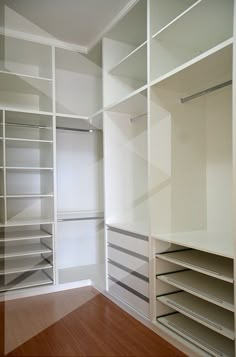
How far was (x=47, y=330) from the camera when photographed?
2.17 m

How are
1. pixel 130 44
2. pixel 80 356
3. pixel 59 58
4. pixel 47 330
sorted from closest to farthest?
pixel 80 356 < pixel 47 330 < pixel 130 44 < pixel 59 58

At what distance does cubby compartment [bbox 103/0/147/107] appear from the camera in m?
2.72

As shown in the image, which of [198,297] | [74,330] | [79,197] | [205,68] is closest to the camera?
[205,68]

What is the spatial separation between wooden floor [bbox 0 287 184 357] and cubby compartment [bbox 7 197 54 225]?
33.3 inches

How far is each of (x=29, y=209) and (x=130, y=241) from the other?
1.39 meters

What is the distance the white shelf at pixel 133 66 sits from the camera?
2.51m

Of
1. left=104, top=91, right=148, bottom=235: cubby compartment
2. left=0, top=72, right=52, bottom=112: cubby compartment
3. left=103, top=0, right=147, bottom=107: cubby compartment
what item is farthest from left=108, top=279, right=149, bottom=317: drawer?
left=0, top=72, right=52, bottom=112: cubby compartment

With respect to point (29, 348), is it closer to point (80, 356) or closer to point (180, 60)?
point (80, 356)

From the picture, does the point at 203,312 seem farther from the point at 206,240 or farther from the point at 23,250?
the point at 23,250

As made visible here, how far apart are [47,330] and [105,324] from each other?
446 mm

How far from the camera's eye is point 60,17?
2617 millimetres

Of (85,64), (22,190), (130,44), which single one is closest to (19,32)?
(85,64)

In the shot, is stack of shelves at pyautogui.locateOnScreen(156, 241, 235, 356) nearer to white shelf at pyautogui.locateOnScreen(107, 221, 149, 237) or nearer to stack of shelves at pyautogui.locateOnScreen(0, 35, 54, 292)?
white shelf at pyautogui.locateOnScreen(107, 221, 149, 237)

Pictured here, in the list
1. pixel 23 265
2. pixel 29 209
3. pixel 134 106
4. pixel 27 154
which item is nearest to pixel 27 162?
pixel 27 154
